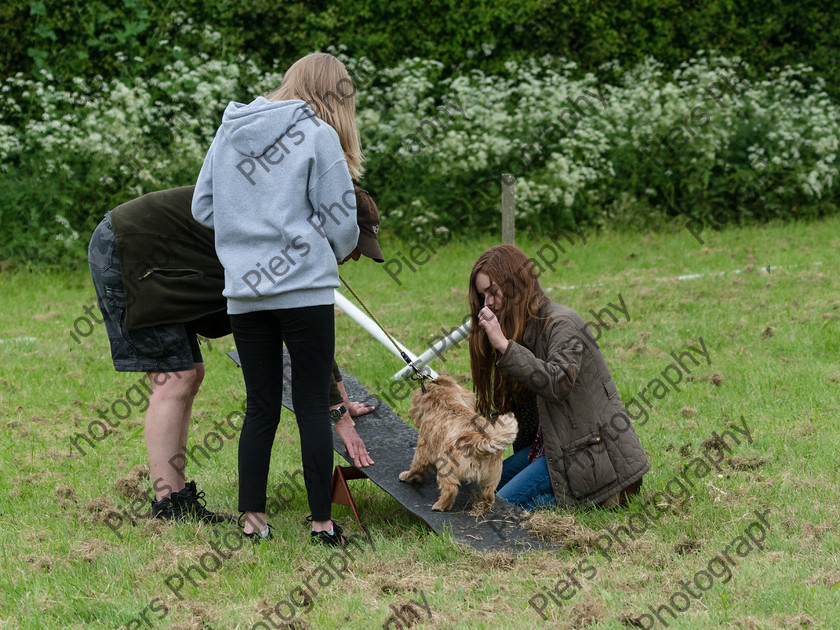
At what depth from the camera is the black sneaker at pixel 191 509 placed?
13.9 feet

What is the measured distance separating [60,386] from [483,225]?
584 centimetres

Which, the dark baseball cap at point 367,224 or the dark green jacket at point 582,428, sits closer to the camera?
the dark baseball cap at point 367,224

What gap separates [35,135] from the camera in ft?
32.7

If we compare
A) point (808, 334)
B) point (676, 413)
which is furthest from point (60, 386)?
point (808, 334)

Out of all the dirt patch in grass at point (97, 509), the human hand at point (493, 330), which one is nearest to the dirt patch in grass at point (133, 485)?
the dirt patch in grass at point (97, 509)

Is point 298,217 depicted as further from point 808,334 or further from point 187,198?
point 808,334

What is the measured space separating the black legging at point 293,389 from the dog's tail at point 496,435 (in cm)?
61

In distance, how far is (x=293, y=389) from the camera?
3.76m

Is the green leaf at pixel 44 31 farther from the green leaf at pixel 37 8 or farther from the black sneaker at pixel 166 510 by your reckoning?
the black sneaker at pixel 166 510

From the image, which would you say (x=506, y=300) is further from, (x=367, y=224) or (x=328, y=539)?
(x=328, y=539)

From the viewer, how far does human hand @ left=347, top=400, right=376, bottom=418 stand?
4879 millimetres

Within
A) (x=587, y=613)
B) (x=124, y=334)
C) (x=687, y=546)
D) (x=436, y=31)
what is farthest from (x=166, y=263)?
(x=436, y=31)

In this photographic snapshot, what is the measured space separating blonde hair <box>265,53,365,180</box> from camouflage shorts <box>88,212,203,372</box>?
1063mm

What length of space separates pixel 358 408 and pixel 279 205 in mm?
A: 1647
